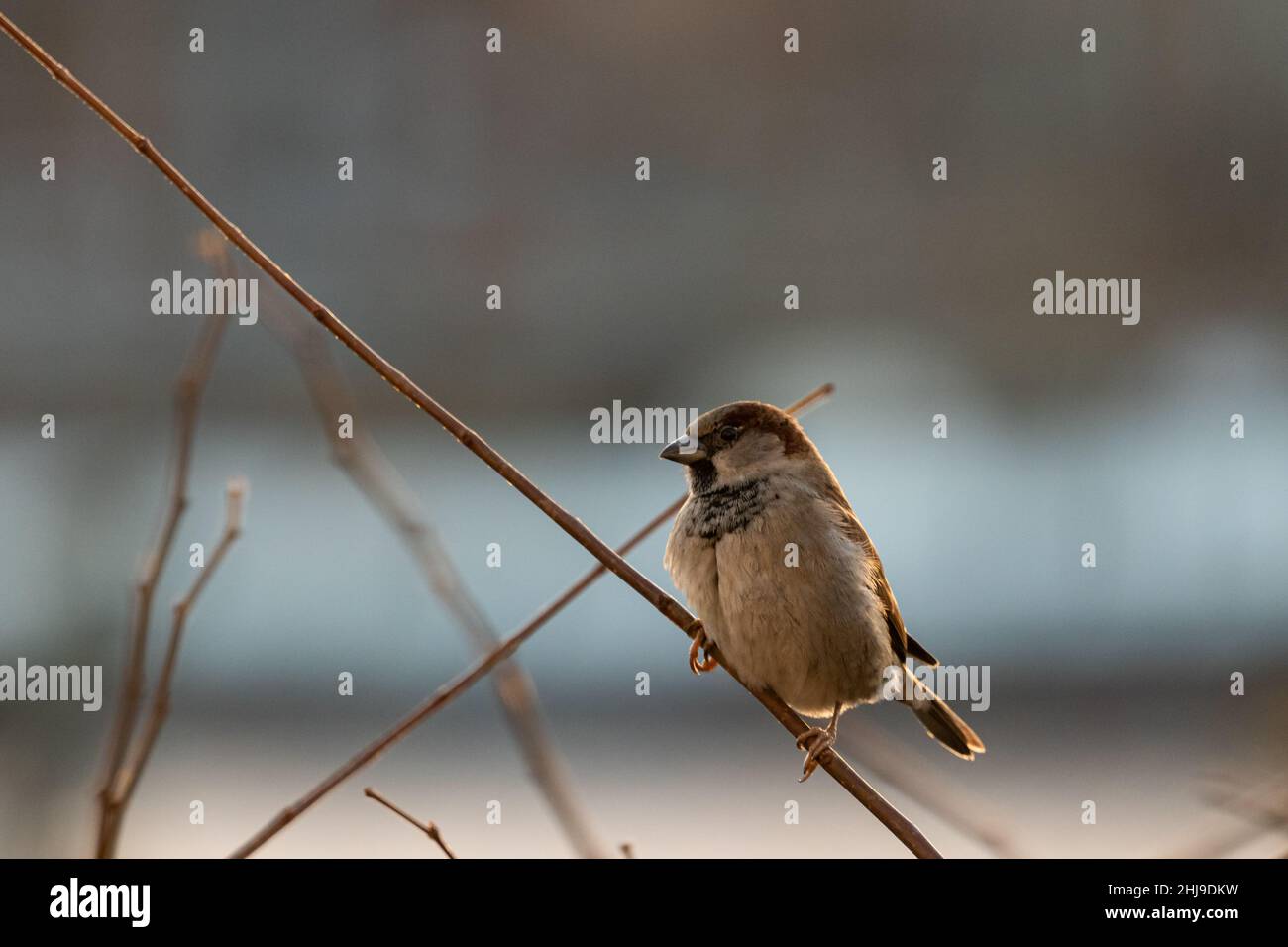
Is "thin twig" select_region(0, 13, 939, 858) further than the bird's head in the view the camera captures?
No

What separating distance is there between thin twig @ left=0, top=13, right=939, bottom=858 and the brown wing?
0.86 metres

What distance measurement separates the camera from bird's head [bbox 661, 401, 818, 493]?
2236 mm

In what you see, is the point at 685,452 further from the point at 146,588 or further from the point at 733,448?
the point at 146,588

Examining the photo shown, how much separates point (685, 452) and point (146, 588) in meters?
1.29

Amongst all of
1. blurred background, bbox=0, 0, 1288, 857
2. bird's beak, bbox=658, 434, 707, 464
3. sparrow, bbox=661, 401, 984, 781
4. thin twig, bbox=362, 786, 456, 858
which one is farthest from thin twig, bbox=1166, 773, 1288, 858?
blurred background, bbox=0, 0, 1288, 857

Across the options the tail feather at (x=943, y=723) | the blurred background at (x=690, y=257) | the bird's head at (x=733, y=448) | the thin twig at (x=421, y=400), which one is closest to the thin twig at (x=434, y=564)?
the thin twig at (x=421, y=400)

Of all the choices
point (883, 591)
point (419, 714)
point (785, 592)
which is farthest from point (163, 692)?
point (883, 591)

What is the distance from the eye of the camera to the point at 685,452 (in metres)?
2.26

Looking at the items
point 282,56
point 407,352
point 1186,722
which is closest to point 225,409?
point 407,352

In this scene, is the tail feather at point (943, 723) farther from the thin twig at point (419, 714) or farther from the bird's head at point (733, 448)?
Result: the thin twig at point (419, 714)

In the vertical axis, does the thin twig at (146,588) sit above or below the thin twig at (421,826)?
above

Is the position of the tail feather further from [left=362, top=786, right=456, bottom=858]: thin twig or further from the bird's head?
[left=362, top=786, right=456, bottom=858]: thin twig

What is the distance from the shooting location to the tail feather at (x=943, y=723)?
237 cm

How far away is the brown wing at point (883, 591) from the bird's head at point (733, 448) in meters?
0.10
